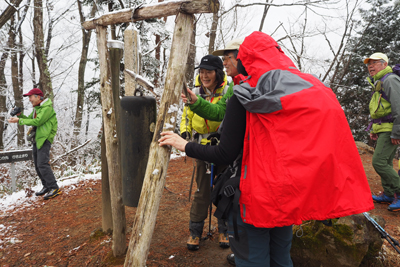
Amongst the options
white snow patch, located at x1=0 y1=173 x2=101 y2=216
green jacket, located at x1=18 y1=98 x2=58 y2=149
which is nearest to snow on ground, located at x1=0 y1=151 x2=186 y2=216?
white snow patch, located at x1=0 y1=173 x2=101 y2=216

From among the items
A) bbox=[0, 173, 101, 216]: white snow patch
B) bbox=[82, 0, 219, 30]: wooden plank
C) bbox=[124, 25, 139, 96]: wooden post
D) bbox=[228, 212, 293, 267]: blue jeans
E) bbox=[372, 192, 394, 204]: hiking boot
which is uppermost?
bbox=[82, 0, 219, 30]: wooden plank

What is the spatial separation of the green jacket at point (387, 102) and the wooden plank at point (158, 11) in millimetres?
3489

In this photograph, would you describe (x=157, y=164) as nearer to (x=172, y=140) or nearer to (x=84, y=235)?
(x=172, y=140)

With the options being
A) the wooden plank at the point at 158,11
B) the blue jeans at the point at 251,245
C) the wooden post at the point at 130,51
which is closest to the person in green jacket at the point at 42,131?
the wooden post at the point at 130,51

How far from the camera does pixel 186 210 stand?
4.35m

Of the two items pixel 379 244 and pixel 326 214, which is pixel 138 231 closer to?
pixel 326 214

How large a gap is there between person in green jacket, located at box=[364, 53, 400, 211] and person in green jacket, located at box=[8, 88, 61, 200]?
6402 millimetres

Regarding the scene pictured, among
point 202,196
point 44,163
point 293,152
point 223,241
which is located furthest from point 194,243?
point 44,163

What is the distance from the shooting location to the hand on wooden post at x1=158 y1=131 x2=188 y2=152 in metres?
1.77

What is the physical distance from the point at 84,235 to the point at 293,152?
3638 millimetres

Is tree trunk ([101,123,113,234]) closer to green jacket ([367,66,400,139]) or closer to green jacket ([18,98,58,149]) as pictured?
green jacket ([18,98,58,149])

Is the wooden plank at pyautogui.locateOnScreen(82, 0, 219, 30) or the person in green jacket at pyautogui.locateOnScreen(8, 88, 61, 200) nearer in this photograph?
the wooden plank at pyautogui.locateOnScreen(82, 0, 219, 30)

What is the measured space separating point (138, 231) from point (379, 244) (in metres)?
2.43

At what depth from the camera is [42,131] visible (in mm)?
5262
